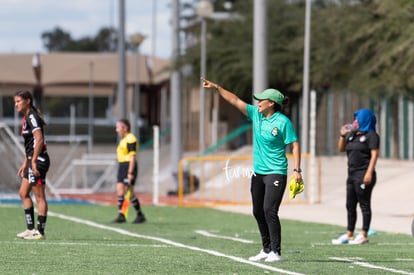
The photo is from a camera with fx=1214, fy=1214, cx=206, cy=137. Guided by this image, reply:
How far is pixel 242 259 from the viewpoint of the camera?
13516 millimetres

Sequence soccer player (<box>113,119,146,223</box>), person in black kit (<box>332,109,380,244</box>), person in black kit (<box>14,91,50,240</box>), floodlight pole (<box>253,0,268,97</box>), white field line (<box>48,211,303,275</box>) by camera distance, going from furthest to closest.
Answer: floodlight pole (<box>253,0,268,97</box>) < soccer player (<box>113,119,146,223</box>) < person in black kit (<box>332,109,380,244</box>) < person in black kit (<box>14,91,50,240</box>) < white field line (<box>48,211,303,275</box>)

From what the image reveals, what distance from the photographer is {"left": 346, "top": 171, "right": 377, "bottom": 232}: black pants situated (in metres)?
16.8

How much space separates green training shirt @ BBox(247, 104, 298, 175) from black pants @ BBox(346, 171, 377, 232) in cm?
373

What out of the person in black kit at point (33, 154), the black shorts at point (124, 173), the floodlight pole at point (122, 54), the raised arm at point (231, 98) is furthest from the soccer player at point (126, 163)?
the floodlight pole at point (122, 54)

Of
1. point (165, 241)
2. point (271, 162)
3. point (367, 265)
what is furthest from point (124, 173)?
point (367, 265)

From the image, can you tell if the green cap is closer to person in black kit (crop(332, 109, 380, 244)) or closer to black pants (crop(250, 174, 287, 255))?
black pants (crop(250, 174, 287, 255))

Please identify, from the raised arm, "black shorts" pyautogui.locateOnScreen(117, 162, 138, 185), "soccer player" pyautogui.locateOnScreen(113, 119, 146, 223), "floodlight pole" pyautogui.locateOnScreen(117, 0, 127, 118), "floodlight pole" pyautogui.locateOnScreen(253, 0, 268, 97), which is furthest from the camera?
"floodlight pole" pyautogui.locateOnScreen(117, 0, 127, 118)

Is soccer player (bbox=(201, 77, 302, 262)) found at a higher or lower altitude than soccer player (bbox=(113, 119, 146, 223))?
higher

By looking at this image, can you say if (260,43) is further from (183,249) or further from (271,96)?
(271,96)

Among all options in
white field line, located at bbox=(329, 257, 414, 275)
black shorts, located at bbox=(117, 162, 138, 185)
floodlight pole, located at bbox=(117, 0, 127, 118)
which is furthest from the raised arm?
floodlight pole, located at bbox=(117, 0, 127, 118)

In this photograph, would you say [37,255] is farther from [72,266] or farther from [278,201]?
[278,201]

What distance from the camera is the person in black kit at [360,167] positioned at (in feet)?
55.2

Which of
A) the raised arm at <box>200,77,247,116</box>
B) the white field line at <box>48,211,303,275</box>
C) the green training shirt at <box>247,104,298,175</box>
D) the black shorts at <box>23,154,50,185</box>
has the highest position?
the raised arm at <box>200,77,247,116</box>

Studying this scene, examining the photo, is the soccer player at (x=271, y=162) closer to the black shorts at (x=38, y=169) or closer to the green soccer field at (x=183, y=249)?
the green soccer field at (x=183, y=249)
